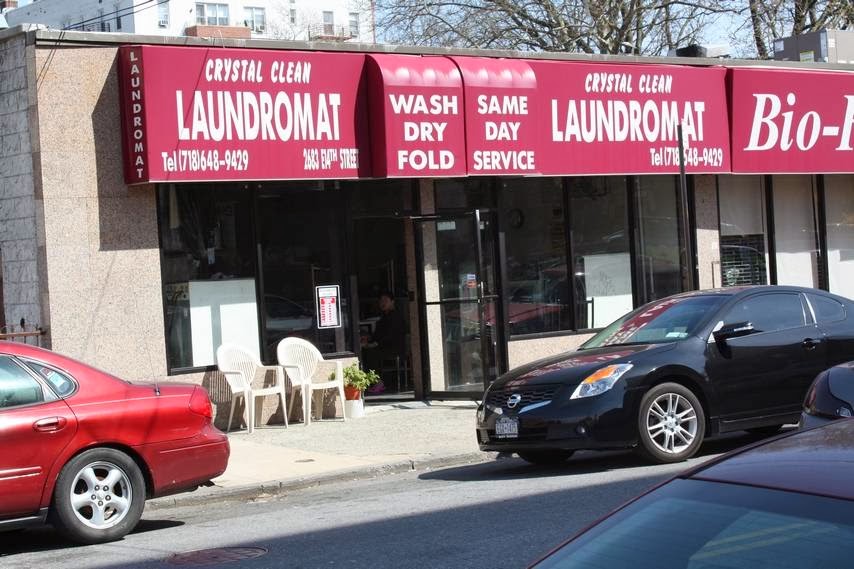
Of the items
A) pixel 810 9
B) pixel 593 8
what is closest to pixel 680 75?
pixel 593 8

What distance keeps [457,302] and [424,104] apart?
107 inches

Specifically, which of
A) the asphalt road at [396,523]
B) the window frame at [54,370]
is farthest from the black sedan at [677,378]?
the window frame at [54,370]

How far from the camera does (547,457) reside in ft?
37.0

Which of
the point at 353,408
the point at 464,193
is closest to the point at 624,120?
the point at 464,193

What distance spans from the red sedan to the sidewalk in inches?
58.7

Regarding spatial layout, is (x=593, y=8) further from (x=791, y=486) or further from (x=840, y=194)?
(x=791, y=486)

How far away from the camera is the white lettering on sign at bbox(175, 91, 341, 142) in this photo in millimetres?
13750

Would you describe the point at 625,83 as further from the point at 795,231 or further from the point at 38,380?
the point at 38,380

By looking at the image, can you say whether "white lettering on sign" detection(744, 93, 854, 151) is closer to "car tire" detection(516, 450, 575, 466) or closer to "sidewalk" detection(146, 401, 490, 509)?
"sidewalk" detection(146, 401, 490, 509)

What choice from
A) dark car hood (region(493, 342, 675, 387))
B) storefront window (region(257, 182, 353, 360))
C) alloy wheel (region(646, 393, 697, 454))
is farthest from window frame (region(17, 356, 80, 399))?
storefront window (region(257, 182, 353, 360))

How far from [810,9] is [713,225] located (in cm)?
1859

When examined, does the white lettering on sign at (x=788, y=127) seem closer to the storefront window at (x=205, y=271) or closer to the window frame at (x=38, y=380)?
the storefront window at (x=205, y=271)

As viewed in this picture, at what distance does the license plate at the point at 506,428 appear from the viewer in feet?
34.3

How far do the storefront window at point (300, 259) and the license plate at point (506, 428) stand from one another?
5.05 m
